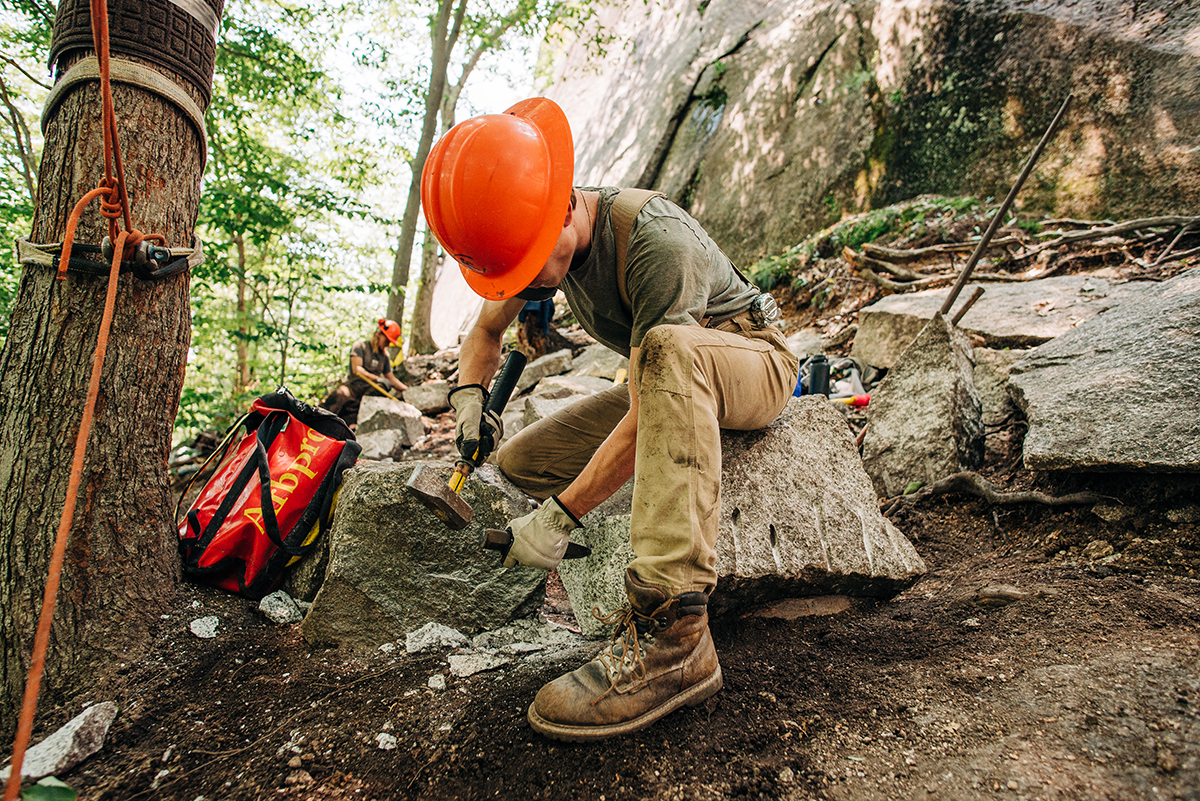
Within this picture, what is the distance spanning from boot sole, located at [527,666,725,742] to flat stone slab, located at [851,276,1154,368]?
3259mm

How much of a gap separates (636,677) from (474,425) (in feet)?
3.94

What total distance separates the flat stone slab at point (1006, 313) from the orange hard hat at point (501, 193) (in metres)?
3.14

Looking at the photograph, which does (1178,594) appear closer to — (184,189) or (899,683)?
(899,683)

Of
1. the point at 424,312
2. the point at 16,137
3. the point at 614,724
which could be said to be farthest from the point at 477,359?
the point at 424,312

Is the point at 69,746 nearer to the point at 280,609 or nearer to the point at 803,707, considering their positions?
the point at 280,609

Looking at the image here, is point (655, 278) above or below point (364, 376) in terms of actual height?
above

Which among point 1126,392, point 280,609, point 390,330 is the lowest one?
point 280,609

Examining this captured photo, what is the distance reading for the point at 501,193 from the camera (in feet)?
5.77

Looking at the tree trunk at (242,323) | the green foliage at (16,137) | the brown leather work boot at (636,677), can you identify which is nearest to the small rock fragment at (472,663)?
the brown leather work boot at (636,677)

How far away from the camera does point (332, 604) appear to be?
6.44 feet

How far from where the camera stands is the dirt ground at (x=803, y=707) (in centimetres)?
119

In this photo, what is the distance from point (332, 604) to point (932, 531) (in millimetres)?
2689

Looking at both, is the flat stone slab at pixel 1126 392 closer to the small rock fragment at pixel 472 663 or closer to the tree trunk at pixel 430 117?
the small rock fragment at pixel 472 663

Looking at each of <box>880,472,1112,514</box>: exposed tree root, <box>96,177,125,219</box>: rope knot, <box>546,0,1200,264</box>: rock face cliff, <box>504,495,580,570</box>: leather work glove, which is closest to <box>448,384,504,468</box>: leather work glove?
<box>504,495,580,570</box>: leather work glove
